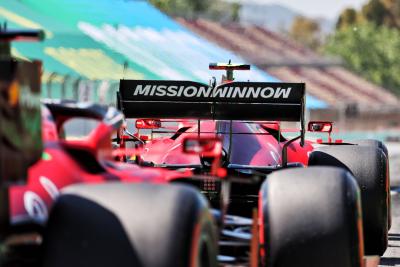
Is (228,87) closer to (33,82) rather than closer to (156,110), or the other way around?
(156,110)

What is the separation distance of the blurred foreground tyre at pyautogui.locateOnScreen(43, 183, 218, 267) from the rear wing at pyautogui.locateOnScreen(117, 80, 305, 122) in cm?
504

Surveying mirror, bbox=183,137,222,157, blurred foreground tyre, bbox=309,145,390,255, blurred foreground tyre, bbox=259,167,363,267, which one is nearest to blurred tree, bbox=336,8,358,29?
blurred foreground tyre, bbox=309,145,390,255

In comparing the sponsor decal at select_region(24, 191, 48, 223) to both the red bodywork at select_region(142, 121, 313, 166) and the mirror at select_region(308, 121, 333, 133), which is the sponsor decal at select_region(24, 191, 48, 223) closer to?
the red bodywork at select_region(142, 121, 313, 166)

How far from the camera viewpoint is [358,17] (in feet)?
498

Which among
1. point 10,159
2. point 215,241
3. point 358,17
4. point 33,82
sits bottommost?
point 215,241

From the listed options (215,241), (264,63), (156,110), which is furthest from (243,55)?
(215,241)

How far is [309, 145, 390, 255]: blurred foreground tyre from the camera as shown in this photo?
996 cm

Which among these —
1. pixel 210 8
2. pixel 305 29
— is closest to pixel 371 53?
pixel 210 8

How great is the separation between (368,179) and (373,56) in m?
97.2

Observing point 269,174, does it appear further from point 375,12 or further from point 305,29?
point 305,29

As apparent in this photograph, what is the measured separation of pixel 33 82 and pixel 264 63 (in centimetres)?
7699

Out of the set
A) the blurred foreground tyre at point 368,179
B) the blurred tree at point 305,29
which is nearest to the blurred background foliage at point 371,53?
the blurred tree at point 305,29

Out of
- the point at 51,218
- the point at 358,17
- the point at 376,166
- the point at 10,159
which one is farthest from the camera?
the point at 358,17

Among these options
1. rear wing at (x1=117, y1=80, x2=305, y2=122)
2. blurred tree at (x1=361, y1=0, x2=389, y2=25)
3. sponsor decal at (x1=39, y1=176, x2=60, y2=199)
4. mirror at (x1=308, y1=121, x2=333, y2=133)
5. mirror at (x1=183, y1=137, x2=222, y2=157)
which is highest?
blurred tree at (x1=361, y1=0, x2=389, y2=25)
